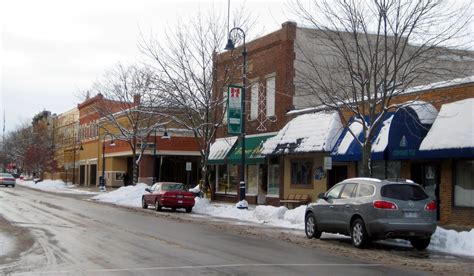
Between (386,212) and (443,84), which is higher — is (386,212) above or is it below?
below

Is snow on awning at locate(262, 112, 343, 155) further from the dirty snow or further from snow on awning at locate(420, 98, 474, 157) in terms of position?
the dirty snow

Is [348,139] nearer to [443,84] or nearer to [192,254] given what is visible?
[443,84]

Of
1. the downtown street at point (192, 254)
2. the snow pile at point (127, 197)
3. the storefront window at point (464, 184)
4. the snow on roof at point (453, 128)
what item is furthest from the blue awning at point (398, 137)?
the snow pile at point (127, 197)

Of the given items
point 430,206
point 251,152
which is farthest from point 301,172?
point 430,206

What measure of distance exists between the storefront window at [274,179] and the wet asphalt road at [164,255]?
519 inches

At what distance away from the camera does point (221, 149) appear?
36219mm

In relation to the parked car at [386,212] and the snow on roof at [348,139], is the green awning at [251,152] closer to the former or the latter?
the snow on roof at [348,139]

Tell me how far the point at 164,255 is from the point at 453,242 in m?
7.94

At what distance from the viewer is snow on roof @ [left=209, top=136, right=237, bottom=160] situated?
35.3m

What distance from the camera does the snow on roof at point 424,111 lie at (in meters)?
21.0

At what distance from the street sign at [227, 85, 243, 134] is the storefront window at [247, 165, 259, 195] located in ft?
18.2

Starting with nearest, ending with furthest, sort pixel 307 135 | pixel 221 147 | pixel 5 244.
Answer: pixel 5 244
pixel 307 135
pixel 221 147

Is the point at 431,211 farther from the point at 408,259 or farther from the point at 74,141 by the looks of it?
the point at 74,141

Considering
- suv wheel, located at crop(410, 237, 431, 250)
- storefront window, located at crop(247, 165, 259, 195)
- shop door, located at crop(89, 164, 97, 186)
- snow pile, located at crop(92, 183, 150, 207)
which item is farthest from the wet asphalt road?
shop door, located at crop(89, 164, 97, 186)
